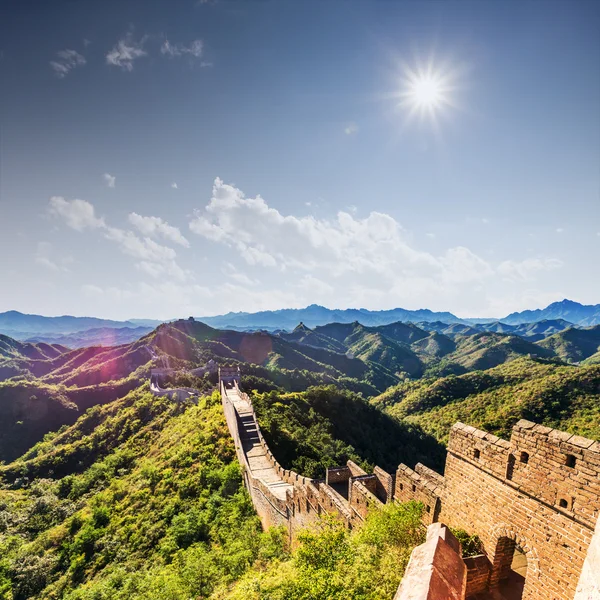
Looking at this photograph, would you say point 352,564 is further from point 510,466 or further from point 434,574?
point 510,466

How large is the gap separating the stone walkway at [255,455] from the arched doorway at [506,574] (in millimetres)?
13085

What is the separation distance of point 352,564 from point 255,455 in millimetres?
19961

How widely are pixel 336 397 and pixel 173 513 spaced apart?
3638cm

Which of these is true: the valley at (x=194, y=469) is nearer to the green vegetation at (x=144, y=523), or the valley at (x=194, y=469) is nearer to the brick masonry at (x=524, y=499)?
the green vegetation at (x=144, y=523)

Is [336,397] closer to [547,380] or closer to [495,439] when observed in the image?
[547,380]

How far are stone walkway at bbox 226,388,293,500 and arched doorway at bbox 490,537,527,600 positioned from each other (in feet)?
42.9

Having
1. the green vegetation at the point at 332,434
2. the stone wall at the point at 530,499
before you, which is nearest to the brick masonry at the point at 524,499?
the stone wall at the point at 530,499

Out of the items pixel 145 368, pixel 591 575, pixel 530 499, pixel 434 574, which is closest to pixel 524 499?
pixel 530 499

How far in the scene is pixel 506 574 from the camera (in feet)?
24.8

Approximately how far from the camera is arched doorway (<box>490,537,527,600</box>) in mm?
7281

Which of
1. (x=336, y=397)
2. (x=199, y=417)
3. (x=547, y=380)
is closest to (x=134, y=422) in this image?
(x=199, y=417)

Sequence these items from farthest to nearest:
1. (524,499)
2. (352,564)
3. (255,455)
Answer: (255,455)
(352,564)
(524,499)

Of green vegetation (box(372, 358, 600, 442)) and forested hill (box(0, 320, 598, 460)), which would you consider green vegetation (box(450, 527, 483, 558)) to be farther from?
forested hill (box(0, 320, 598, 460))

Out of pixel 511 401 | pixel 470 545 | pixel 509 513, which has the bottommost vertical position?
pixel 511 401
